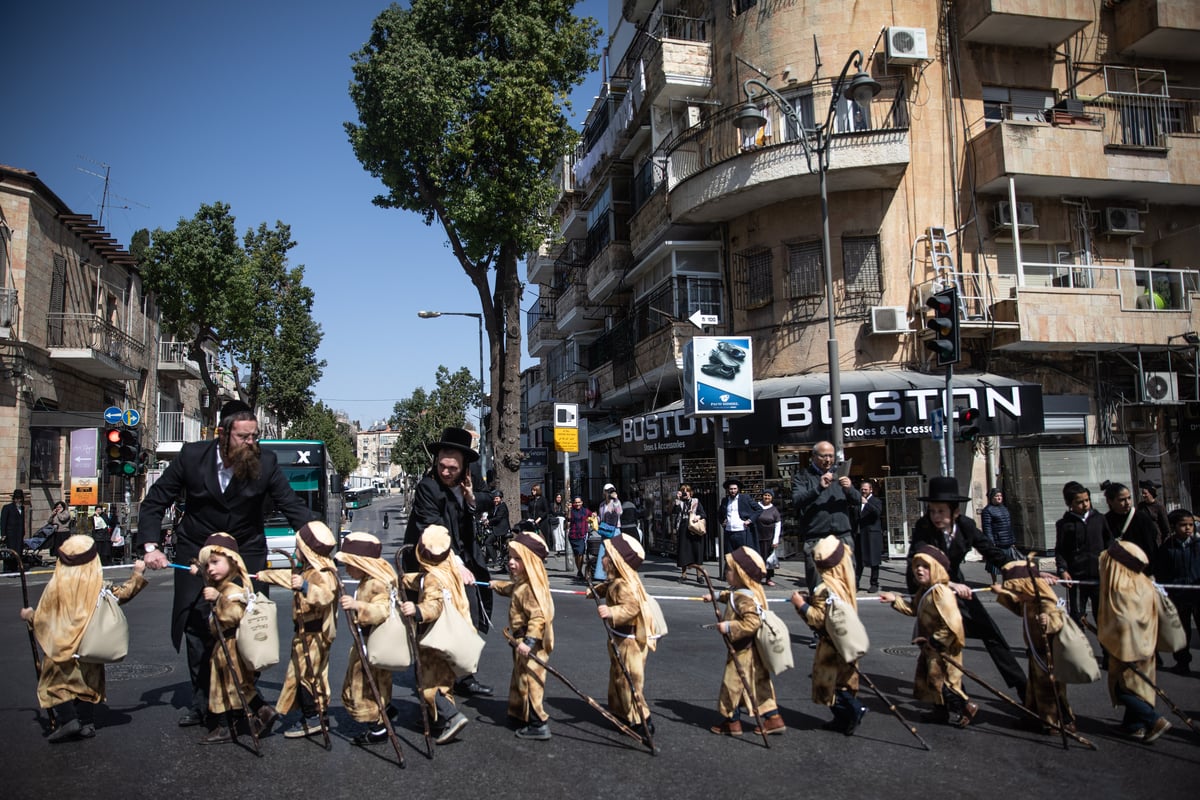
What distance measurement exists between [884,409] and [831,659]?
12.5 metres

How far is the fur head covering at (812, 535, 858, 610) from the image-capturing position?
5.68 m

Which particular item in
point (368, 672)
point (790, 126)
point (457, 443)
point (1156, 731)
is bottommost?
point (1156, 731)

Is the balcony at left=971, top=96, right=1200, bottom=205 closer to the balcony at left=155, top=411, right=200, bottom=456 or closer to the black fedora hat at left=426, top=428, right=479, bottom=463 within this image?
the black fedora hat at left=426, top=428, right=479, bottom=463

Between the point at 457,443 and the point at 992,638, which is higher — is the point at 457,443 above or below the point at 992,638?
above

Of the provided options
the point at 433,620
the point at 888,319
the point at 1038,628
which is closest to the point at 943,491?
the point at 1038,628

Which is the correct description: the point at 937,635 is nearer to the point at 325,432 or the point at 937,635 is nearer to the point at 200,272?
the point at 200,272

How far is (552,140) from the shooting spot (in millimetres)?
20578

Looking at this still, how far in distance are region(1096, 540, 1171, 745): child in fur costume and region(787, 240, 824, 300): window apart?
14.4 meters

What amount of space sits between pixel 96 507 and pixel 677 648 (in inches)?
808

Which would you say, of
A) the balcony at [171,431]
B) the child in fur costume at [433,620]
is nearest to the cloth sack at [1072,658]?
the child in fur costume at [433,620]

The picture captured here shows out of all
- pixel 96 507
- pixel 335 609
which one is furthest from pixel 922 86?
pixel 96 507

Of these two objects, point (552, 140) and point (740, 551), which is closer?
point (740, 551)

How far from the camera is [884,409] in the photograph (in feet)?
57.0

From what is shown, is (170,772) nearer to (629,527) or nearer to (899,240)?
(629,527)
